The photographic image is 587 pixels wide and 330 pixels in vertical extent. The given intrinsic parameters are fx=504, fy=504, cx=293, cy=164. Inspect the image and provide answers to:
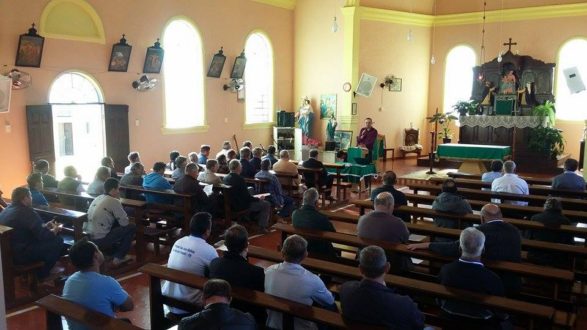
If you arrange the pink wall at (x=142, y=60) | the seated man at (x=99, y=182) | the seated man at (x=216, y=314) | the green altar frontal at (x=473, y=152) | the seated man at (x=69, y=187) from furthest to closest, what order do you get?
the green altar frontal at (x=473, y=152), the pink wall at (x=142, y=60), the seated man at (x=69, y=187), the seated man at (x=99, y=182), the seated man at (x=216, y=314)

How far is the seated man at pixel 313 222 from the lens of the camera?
505 centimetres

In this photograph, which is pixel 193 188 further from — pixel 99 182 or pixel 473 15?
pixel 473 15

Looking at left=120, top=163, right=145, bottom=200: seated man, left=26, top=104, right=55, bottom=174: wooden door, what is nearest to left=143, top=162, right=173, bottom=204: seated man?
left=120, top=163, right=145, bottom=200: seated man

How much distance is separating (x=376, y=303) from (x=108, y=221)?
3.85m

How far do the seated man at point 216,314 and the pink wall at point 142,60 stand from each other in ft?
26.2

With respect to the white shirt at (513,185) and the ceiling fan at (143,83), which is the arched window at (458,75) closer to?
the ceiling fan at (143,83)

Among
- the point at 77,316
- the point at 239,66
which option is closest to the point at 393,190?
the point at 77,316

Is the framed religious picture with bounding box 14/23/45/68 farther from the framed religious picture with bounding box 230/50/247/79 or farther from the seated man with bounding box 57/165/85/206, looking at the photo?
the framed religious picture with bounding box 230/50/247/79

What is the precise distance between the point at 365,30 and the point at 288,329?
13.0 m

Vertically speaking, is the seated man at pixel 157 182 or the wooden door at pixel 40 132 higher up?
the wooden door at pixel 40 132

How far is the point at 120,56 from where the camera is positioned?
11.0 m

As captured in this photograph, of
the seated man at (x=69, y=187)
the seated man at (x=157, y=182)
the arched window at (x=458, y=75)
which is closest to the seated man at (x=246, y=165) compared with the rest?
the seated man at (x=157, y=182)

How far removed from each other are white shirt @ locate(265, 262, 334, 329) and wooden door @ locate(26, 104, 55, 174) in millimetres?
7717

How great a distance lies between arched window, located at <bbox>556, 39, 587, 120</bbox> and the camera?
1495 centimetres
